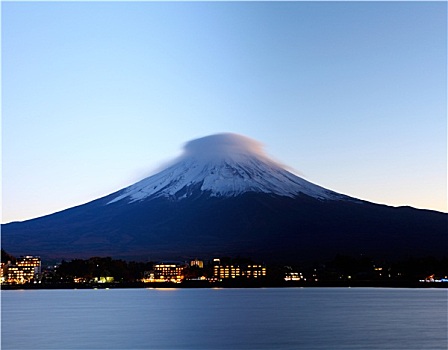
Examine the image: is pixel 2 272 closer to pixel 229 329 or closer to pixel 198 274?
pixel 198 274

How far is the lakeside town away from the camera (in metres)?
115

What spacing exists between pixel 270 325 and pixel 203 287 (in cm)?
8067

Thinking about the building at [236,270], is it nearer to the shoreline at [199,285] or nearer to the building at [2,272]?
the shoreline at [199,285]

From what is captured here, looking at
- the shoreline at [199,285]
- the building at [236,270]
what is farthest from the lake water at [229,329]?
the building at [236,270]

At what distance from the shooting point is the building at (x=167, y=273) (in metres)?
122

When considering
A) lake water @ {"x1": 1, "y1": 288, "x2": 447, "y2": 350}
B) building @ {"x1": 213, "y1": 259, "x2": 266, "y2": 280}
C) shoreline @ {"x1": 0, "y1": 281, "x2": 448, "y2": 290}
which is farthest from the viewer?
building @ {"x1": 213, "y1": 259, "x2": 266, "y2": 280}

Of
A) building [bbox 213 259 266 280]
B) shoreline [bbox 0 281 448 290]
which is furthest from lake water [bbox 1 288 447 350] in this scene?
building [bbox 213 259 266 280]

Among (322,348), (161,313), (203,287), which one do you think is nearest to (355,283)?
(203,287)

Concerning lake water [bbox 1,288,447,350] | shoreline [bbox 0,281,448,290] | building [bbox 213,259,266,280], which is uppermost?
building [bbox 213,259,266,280]

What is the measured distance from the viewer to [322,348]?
1099 inches

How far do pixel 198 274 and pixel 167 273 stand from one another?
507 centimetres

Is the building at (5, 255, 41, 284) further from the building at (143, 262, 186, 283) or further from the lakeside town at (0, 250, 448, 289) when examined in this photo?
the building at (143, 262, 186, 283)

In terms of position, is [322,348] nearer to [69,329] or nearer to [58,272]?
[69,329]

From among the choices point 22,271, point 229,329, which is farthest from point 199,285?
point 229,329
